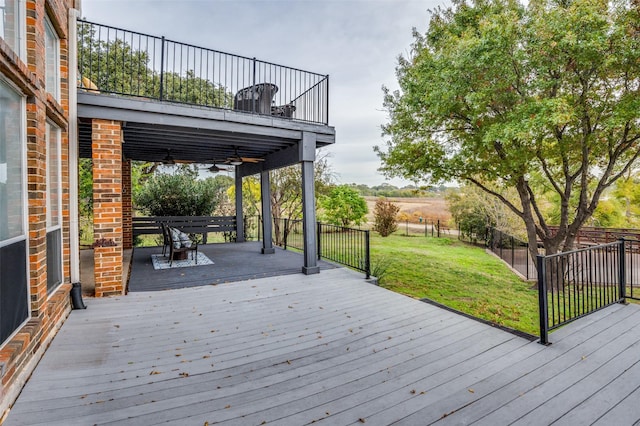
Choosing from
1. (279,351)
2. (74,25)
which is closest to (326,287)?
(279,351)

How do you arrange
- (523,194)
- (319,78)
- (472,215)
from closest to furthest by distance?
(319,78) < (523,194) < (472,215)

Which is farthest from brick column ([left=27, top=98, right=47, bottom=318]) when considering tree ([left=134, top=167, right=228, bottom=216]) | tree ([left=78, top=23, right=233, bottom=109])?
tree ([left=134, top=167, right=228, bottom=216])

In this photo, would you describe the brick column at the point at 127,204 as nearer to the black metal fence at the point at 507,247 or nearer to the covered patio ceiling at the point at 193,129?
the covered patio ceiling at the point at 193,129

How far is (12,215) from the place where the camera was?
2340mm

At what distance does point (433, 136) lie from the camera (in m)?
7.86

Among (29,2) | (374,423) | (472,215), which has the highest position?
(29,2)

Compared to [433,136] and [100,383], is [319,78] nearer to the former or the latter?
[433,136]

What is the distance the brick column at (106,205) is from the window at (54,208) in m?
0.51

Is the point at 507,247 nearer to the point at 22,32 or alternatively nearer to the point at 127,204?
the point at 127,204

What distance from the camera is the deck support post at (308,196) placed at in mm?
5578

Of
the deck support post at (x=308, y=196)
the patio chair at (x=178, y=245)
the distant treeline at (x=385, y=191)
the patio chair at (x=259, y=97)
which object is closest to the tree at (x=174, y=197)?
the patio chair at (x=178, y=245)

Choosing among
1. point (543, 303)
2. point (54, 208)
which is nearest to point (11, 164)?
point (54, 208)

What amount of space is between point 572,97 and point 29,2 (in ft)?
25.2

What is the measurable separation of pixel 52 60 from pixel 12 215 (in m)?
2.26
